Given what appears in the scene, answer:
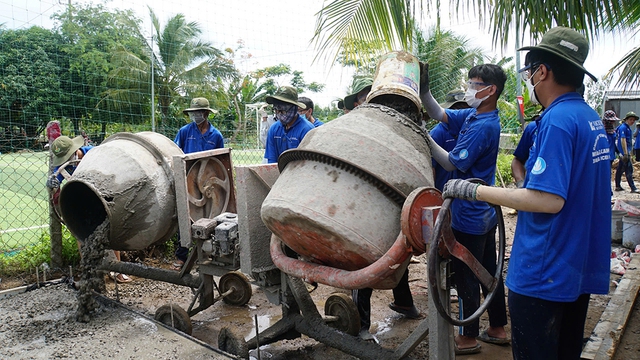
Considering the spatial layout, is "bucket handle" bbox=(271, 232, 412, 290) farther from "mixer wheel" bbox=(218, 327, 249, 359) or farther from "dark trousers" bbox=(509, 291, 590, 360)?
"mixer wheel" bbox=(218, 327, 249, 359)

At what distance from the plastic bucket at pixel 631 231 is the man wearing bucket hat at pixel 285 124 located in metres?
4.34

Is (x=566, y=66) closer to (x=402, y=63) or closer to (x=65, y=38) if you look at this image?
(x=402, y=63)

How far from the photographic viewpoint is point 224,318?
456 centimetres

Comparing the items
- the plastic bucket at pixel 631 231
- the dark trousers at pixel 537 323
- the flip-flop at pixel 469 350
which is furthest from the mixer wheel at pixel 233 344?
the plastic bucket at pixel 631 231

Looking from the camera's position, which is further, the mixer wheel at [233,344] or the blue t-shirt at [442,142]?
the blue t-shirt at [442,142]

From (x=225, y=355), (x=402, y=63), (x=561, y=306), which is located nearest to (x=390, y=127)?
(x=402, y=63)

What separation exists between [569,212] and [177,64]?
52.2ft

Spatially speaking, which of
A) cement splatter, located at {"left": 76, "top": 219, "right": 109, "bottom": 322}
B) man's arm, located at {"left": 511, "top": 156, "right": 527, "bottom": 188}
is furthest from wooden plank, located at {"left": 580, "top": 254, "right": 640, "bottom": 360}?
cement splatter, located at {"left": 76, "top": 219, "right": 109, "bottom": 322}

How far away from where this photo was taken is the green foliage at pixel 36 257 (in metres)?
5.34

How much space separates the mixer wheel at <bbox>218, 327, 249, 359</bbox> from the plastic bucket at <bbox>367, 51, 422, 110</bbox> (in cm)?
193

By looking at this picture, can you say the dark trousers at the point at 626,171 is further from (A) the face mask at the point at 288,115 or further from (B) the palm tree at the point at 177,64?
(B) the palm tree at the point at 177,64

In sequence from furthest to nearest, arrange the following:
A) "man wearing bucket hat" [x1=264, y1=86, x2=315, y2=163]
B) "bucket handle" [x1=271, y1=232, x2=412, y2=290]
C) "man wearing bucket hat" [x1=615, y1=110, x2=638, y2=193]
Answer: "man wearing bucket hat" [x1=615, y1=110, x2=638, y2=193] < "man wearing bucket hat" [x1=264, y1=86, x2=315, y2=163] < "bucket handle" [x1=271, y1=232, x2=412, y2=290]

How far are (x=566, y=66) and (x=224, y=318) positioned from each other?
3607mm

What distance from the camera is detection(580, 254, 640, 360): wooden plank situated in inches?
129
